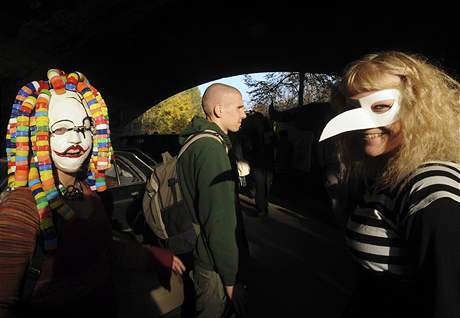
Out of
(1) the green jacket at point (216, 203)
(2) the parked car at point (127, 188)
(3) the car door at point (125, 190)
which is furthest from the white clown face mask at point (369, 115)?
(3) the car door at point (125, 190)

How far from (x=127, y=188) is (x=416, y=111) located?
3.94 metres

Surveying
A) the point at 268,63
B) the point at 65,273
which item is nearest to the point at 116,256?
the point at 65,273

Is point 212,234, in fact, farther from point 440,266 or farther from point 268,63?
point 268,63

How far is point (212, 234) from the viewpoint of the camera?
6.06 feet

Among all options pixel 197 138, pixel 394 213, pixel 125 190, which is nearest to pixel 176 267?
pixel 197 138

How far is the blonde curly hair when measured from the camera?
1175mm

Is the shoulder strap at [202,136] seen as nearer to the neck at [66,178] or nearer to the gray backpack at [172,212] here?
the gray backpack at [172,212]

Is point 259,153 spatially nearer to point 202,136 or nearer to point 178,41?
point 202,136

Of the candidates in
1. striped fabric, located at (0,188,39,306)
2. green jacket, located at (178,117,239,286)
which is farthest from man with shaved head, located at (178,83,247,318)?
striped fabric, located at (0,188,39,306)

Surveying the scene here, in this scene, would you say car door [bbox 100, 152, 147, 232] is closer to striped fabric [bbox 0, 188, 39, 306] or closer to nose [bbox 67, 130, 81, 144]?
nose [bbox 67, 130, 81, 144]

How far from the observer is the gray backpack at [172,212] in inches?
79.4

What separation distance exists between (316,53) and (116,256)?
697 inches

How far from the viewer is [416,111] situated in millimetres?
1217

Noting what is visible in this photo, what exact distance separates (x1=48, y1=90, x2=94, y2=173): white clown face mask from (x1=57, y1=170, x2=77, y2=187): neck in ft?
0.12
